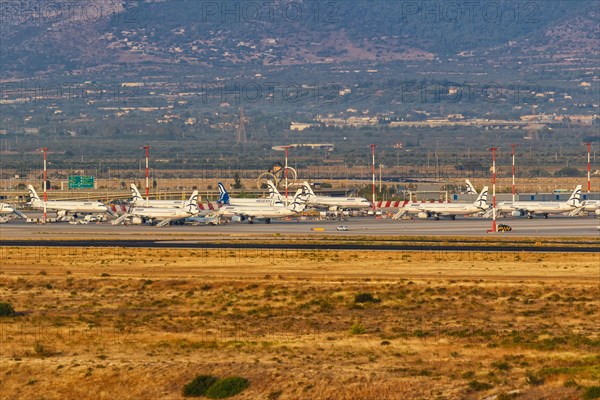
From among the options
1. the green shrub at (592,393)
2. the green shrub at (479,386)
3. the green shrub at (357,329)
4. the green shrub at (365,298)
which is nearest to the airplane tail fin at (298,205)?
the green shrub at (365,298)

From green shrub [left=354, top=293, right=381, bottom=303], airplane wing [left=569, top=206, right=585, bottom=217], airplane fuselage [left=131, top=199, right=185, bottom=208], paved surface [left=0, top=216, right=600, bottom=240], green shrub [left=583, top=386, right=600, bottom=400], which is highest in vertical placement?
airplane fuselage [left=131, top=199, right=185, bottom=208]

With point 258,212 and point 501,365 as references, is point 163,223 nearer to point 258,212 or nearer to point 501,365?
point 258,212

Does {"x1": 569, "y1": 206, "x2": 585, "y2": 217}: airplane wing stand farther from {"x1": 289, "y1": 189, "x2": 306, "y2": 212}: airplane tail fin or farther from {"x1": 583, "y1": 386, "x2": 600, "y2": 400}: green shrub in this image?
{"x1": 583, "y1": 386, "x2": 600, "y2": 400}: green shrub

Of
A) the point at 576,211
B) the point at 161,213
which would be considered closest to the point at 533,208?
the point at 576,211

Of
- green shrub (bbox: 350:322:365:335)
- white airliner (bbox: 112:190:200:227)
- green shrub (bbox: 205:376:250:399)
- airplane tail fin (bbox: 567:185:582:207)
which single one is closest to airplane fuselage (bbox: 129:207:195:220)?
white airliner (bbox: 112:190:200:227)

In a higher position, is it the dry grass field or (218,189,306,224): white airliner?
(218,189,306,224): white airliner

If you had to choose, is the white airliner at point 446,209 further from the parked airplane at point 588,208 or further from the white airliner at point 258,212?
the white airliner at point 258,212

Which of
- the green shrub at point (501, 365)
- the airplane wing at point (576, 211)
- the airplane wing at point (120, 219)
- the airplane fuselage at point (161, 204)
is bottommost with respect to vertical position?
the green shrub at point (501, 365)
